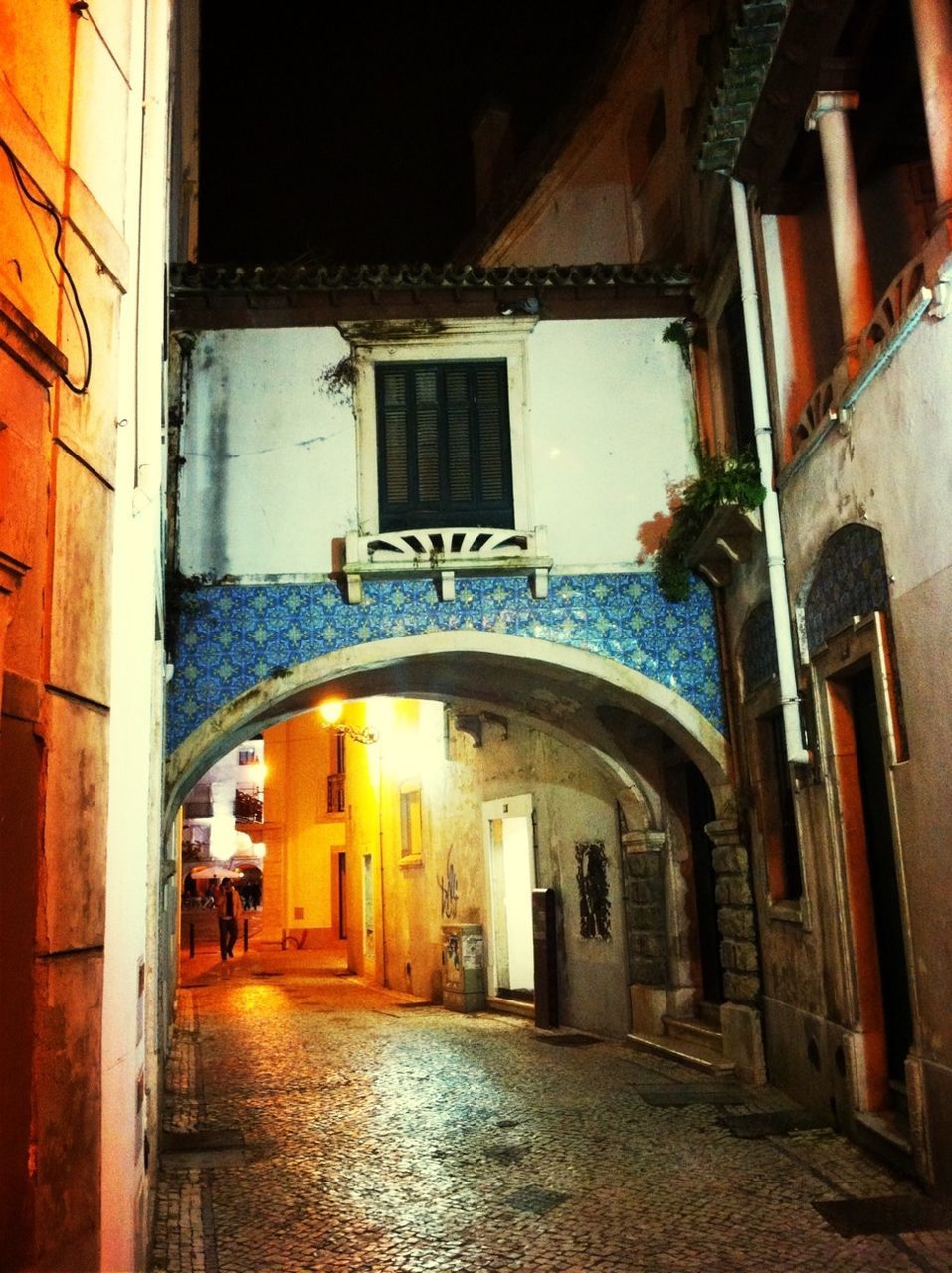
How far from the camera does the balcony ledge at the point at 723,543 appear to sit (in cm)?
986

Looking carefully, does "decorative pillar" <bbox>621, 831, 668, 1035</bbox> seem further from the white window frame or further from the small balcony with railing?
the small balcony with railing

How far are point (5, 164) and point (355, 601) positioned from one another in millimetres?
7083

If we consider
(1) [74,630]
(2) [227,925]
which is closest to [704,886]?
(1) [74,630]

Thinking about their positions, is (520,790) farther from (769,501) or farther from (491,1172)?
(491,1172)

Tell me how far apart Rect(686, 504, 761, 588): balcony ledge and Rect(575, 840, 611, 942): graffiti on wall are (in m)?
4.50

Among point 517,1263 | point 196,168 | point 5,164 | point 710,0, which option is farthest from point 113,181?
point 196,168

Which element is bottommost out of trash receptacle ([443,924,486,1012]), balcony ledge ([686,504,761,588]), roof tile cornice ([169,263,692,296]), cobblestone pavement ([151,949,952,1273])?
cobblestone pavement ([151,949,952,1273])

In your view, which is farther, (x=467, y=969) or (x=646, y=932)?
(x=467, y=969)

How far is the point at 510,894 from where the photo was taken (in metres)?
18.2

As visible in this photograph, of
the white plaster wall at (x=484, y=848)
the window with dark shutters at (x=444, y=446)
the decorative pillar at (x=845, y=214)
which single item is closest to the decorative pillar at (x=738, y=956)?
the white plaster wall at (x=484, y=848)

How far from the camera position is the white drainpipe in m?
9.08

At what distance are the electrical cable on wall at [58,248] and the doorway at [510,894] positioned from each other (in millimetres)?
11824

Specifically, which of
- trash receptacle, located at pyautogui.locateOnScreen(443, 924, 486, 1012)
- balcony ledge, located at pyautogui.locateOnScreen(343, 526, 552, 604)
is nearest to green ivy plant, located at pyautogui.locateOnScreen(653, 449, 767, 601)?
balcony ledge, located at pyautogui.locateOnScreen(343, 526, 552, 604)

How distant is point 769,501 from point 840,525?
156 centimetres
